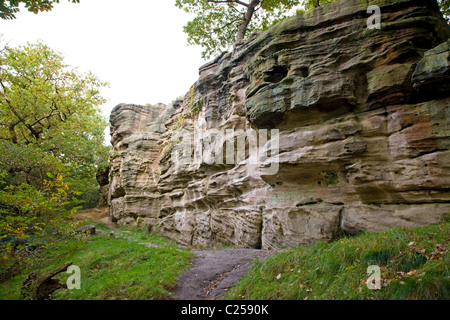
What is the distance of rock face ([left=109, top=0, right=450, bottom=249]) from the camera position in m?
6.54

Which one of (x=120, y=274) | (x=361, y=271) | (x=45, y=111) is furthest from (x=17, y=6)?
(x=45, y=111)

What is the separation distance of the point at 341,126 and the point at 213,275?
19.4ft

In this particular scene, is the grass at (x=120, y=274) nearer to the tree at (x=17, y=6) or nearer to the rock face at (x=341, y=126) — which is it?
the rock face at (x=341, y=126)

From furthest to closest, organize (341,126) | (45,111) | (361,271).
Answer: (45,111) < (341,126) < (361,271)

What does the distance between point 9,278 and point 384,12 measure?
14.9 m

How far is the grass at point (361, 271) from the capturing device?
3988 mm

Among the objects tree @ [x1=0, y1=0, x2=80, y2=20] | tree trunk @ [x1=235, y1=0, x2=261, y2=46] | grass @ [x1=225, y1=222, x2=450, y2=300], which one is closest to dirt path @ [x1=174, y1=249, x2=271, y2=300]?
grass @ [x1=225, y1=222, x2=450, y2=300]

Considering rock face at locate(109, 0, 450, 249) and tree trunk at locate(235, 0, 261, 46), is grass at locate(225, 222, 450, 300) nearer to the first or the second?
rock face at locate(109, 0, 450, 249)

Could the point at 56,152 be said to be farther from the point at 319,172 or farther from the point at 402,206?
the point at 402,206

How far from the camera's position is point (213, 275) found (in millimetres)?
7367

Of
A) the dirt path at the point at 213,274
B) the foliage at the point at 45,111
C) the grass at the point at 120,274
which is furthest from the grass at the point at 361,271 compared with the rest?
the foliage at the point at 45,111

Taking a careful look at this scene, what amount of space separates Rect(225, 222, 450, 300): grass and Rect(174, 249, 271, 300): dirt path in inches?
20.5

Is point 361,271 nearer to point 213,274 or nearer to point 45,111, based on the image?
point 213,274
